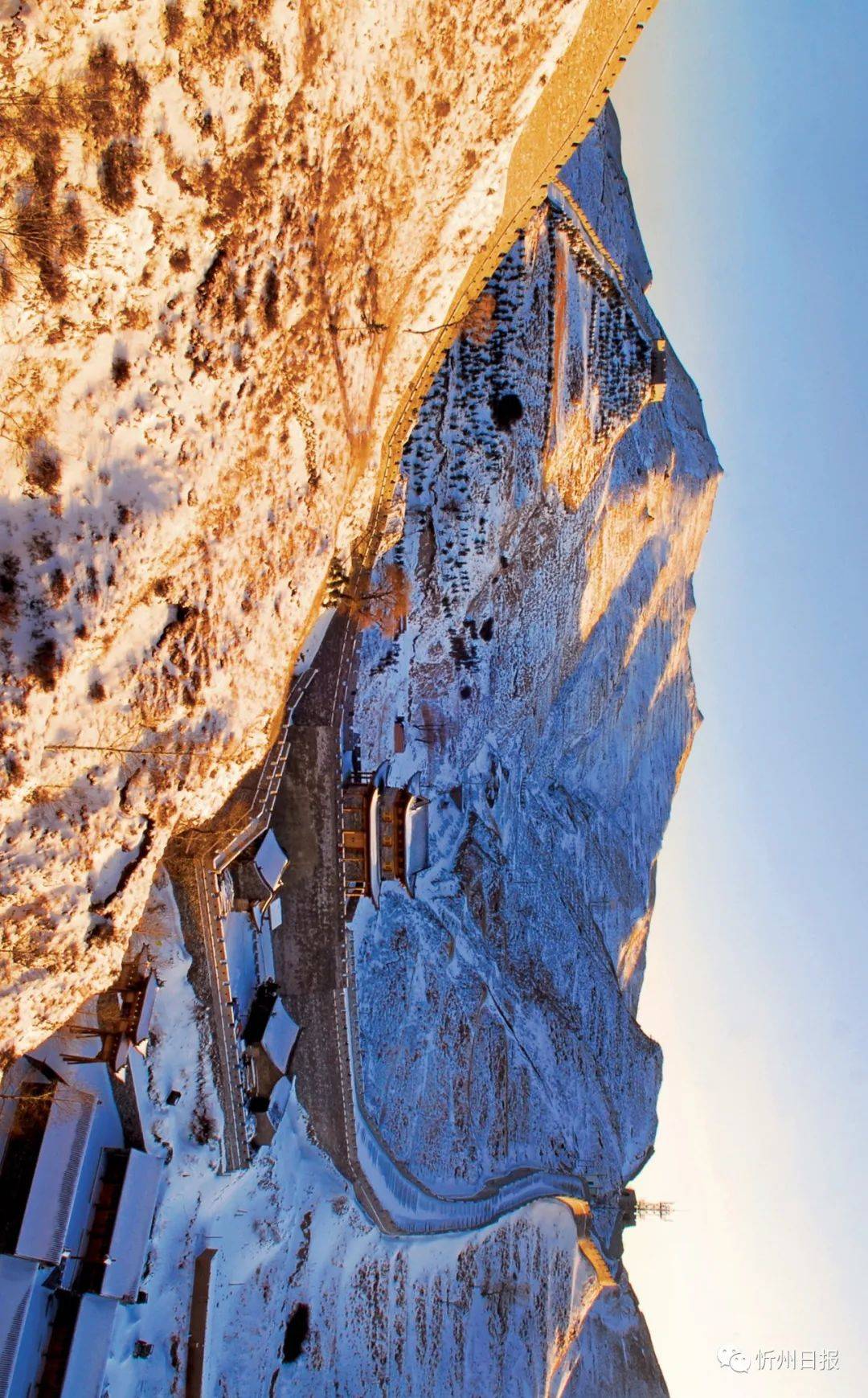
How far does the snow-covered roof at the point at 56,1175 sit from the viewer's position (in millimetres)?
11703

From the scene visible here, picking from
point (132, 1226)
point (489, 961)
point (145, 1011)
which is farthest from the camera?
point (489, 961)

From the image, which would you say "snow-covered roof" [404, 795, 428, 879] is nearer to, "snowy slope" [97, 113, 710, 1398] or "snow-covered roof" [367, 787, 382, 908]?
"snow-covered roof" [367, 787, 382, 908]

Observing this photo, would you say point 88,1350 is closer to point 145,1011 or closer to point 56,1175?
point 56,1175

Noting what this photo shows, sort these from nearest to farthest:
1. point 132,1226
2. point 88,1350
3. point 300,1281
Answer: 1. point 88,1350
2. point 132,1226
3. point 300,1281

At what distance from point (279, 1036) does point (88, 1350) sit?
5.56 metres

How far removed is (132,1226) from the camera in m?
12.9

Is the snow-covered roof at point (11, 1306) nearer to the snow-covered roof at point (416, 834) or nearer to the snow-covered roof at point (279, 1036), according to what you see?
the snow-covered roof at point (279, 1036)

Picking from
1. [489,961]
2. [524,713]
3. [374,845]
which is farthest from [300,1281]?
[524,713]

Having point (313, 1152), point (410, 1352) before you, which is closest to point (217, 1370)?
point (313, 1152)

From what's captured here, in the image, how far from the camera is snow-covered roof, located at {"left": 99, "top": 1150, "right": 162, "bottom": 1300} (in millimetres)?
12680

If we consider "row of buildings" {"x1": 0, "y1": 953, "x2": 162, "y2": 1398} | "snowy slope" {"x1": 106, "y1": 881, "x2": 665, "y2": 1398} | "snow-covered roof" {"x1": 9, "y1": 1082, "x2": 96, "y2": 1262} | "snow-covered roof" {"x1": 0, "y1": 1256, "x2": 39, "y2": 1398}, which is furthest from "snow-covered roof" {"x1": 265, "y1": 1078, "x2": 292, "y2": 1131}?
"snow-covered roof" {"x1": 0, "y1": 1256, "x2": 39, "y2": 1398}

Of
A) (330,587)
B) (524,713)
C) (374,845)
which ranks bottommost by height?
(374,845)

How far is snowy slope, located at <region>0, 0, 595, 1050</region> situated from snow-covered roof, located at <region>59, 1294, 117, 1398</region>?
492 centimetres

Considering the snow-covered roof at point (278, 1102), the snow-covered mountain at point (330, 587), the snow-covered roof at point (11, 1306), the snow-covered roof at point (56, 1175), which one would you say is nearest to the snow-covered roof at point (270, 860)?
the snow-covered mountain at point (330, 587)
